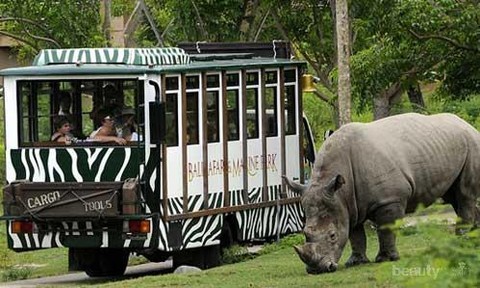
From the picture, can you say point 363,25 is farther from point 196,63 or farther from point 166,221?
point 166,221

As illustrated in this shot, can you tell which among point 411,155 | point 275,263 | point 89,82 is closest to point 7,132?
point 89,82

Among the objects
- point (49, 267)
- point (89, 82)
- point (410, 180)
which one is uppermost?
→ point (89, 82)

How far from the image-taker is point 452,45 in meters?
22.0

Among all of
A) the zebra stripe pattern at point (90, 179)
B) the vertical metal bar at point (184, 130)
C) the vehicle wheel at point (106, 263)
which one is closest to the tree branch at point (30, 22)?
the vehicle wheel at point (106, 263)

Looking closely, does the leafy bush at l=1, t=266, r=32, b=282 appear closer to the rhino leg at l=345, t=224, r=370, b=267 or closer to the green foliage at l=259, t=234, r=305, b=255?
the green foliage at l=259, t=234, r=305, b=255

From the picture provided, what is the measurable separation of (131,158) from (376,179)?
340cm

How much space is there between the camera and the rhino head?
16.0 m

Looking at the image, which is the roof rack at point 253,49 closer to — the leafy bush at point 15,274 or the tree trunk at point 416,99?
the leafy bush at point 15,274

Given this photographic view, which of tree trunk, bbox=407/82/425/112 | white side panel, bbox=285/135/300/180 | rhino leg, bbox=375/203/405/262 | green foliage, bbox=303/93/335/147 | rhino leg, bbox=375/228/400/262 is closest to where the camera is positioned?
rhino leg, bbox=375/203/405/262

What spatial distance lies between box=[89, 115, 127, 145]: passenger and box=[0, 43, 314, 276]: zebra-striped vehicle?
60 mm

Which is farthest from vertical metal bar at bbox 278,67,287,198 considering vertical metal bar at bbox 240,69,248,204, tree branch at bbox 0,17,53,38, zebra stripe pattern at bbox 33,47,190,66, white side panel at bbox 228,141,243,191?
tree branch at bbox 0,17,53,38

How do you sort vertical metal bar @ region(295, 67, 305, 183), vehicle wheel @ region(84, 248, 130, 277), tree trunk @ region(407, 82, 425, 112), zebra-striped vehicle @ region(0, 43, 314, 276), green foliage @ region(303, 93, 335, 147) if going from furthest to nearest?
1. green foliage @ region(303, 93, 335, 147)
2. tree trunk @ region(407, 82, 425, 112)
3. vertical metal bar @ region(295, 67, 305, 183)
4. vehicle wheel @ region(84, 248, 130, 277)
5. zebra-striped vehicle @ region(0, 43, 314, 276)

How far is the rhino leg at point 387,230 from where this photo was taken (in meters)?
16.6

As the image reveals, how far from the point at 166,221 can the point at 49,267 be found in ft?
12.6
